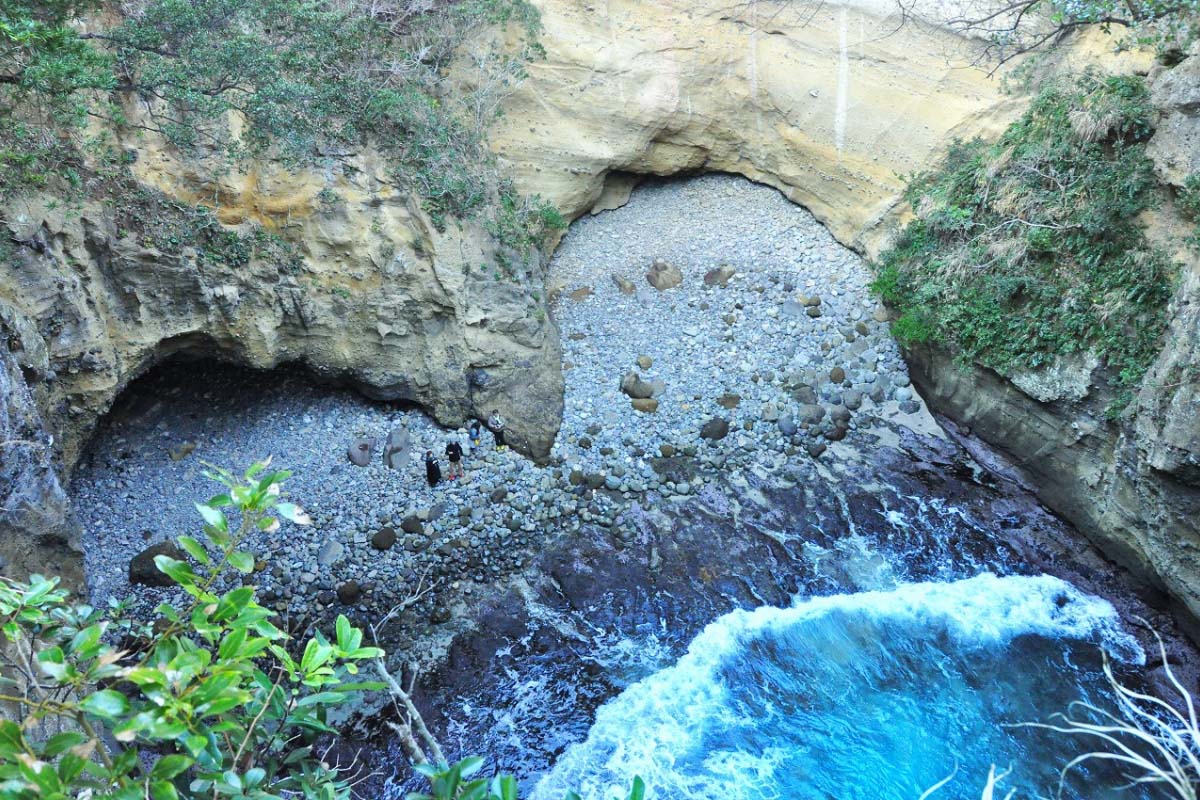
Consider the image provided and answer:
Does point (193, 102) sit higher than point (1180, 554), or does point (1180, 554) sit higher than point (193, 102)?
point (193, 102)

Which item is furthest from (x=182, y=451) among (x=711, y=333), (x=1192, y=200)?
(x=1192, y=200)

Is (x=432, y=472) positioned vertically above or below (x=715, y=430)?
below

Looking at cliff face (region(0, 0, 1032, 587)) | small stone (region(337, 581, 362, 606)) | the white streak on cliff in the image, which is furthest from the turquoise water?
the white streak on cliff

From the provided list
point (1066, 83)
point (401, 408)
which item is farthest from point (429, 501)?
point (1066, 83)

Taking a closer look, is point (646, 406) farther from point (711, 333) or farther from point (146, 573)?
point (146, 573)

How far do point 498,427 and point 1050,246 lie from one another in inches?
354

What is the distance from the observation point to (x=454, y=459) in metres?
12.6

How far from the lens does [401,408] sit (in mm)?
A: 13562

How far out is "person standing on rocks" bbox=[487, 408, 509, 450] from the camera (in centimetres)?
1313

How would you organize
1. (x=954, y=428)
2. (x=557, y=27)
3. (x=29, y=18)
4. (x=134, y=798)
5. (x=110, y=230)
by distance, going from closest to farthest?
(x=134, y=798) < (x=29, y=18) < (x=110, y=230) < (x=954, y=428) < (x=557, y=27)

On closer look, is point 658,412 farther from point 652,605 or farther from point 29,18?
point 29,18

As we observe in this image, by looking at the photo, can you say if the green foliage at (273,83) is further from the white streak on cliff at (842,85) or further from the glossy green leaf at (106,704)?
the glossy green leaf at (106,704)

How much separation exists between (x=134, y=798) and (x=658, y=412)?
1110 centimetres

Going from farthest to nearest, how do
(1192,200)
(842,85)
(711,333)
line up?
1. (842,85)
2. (711,333)
3. (1192,200)
